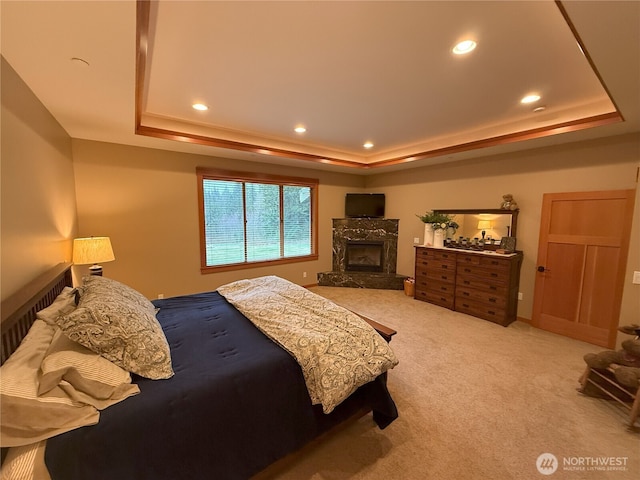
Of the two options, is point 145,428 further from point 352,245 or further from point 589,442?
point 352,245

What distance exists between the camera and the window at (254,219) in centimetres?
424

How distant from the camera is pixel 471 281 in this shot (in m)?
3.99

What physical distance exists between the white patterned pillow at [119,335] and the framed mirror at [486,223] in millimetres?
4545

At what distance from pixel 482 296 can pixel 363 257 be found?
96.8 inches

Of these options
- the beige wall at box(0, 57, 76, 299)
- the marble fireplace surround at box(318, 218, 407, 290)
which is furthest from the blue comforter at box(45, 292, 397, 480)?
the marble fireplace surround at box(318, 218, 407, 290)

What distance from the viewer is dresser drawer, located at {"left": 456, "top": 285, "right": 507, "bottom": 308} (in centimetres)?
365

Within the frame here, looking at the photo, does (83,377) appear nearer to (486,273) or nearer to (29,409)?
(29,409)

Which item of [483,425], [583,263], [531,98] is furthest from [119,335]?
[583,263]

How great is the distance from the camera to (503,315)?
3.62 m

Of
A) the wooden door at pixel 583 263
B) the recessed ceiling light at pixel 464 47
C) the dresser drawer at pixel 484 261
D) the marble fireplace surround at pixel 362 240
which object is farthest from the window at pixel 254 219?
the wooden door at pixel 583 263

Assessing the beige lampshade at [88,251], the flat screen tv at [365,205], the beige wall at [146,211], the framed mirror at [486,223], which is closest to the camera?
the beige lampshade at [88,251]

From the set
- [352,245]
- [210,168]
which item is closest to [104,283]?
[210,168]

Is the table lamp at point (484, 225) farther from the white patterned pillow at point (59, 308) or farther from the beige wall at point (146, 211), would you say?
the white patterned pillow at point (59, 308)

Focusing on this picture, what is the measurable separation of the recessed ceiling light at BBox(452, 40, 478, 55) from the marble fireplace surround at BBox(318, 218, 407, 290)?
12.5 feet
